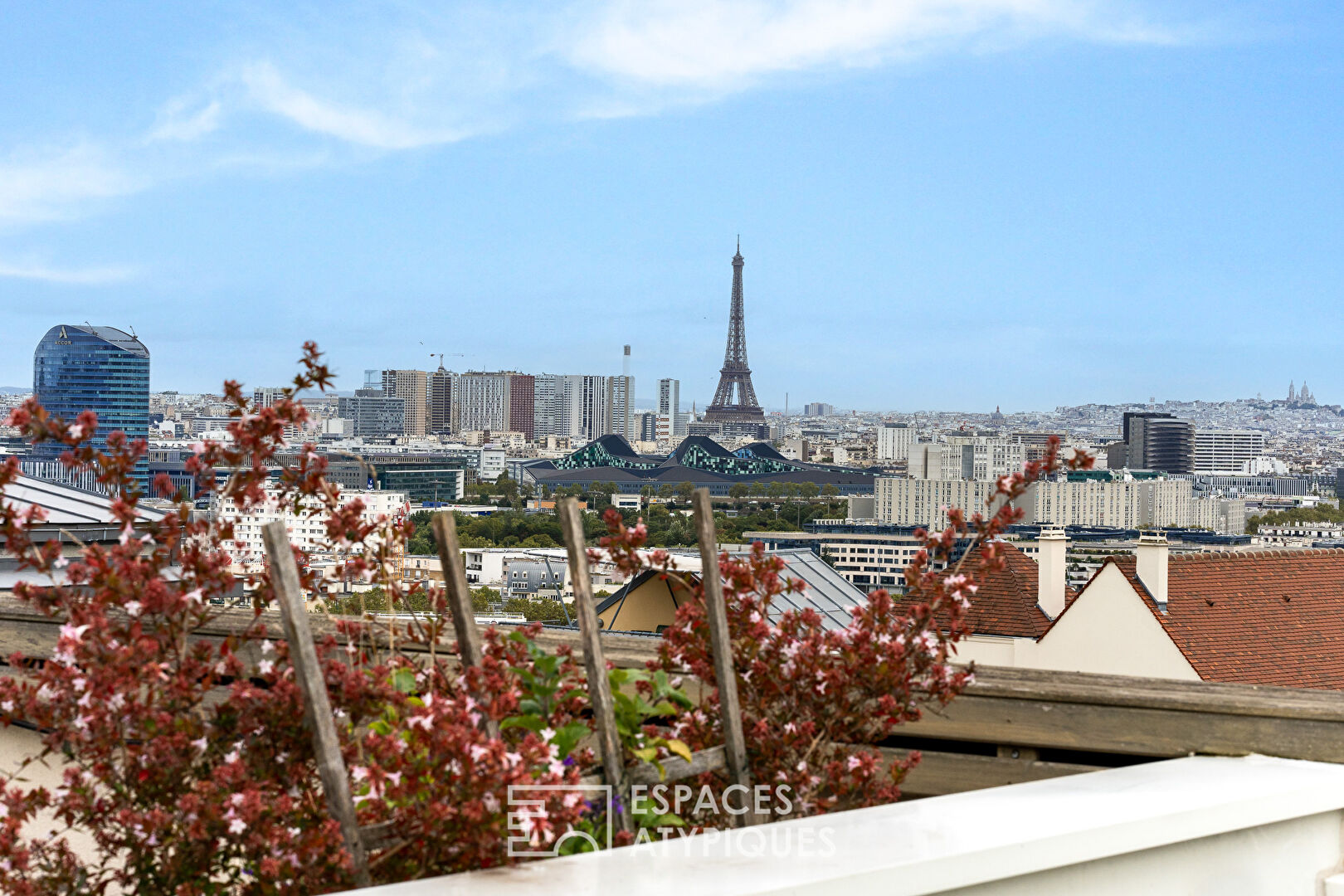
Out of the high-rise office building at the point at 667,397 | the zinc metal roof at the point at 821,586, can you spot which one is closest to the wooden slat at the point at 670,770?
the zinc metal roof at the point at 821,586

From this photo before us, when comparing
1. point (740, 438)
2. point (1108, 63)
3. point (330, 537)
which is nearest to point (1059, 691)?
point (330, 537)

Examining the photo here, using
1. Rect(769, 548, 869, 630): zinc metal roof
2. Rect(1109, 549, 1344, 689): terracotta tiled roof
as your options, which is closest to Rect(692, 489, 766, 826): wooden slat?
Rect(769, 548, 869, 630): zinc metal roof

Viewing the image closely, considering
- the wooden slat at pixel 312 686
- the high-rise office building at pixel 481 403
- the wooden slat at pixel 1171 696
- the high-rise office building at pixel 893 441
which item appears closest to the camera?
the wooden slat at pixel 312 686

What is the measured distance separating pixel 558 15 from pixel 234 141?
40.0 m

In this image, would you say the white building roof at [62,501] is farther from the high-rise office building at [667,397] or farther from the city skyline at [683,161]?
the high-rise office building at [667,397]

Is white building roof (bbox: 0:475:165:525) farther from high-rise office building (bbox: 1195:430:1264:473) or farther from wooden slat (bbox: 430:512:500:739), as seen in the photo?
high-rise office building (bbox: 1195:430:1264:473)

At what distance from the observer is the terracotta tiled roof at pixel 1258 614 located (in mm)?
6582

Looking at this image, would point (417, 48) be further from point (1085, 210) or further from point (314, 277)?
point (1085, 210)

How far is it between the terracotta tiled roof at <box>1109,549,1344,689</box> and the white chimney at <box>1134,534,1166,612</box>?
0.17ft

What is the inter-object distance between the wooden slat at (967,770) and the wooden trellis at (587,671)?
283mm

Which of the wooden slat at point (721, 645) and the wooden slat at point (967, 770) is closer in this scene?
the wooden slat at point (721, 645)

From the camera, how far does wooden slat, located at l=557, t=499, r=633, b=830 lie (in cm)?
89

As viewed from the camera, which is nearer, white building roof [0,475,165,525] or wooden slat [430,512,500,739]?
wooden slat [430,512,500,739]

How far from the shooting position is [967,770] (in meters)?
1.24
